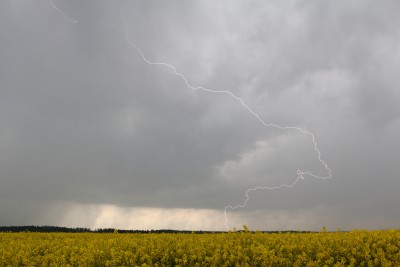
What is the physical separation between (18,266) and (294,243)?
7522 millimetres

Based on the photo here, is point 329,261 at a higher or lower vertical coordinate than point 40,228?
lower

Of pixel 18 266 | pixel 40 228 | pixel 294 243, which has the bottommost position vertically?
pixel 18 266

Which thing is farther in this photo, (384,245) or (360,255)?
(384,245)

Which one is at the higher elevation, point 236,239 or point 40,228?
point 40,228

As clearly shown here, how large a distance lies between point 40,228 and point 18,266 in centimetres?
2003

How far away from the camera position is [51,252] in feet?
43.9

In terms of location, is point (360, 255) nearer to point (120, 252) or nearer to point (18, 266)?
point (120, 252)

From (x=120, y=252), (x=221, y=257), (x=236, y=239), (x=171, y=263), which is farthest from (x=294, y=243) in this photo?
(x=120, y=252)

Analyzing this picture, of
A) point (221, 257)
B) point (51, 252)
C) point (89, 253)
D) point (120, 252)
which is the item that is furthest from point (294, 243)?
point (51, 252)

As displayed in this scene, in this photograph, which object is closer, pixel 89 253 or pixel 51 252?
pixel 89 253

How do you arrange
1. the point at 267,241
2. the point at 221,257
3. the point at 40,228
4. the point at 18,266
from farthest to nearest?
the point at 40,228 → the point at 267,241 → the point at 18,266 → the point at 221,257

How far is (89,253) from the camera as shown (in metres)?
11.6

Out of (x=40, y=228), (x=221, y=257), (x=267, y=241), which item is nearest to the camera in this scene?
(x=221, y=257)

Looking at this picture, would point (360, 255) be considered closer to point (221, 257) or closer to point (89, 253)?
point (221, 257)
